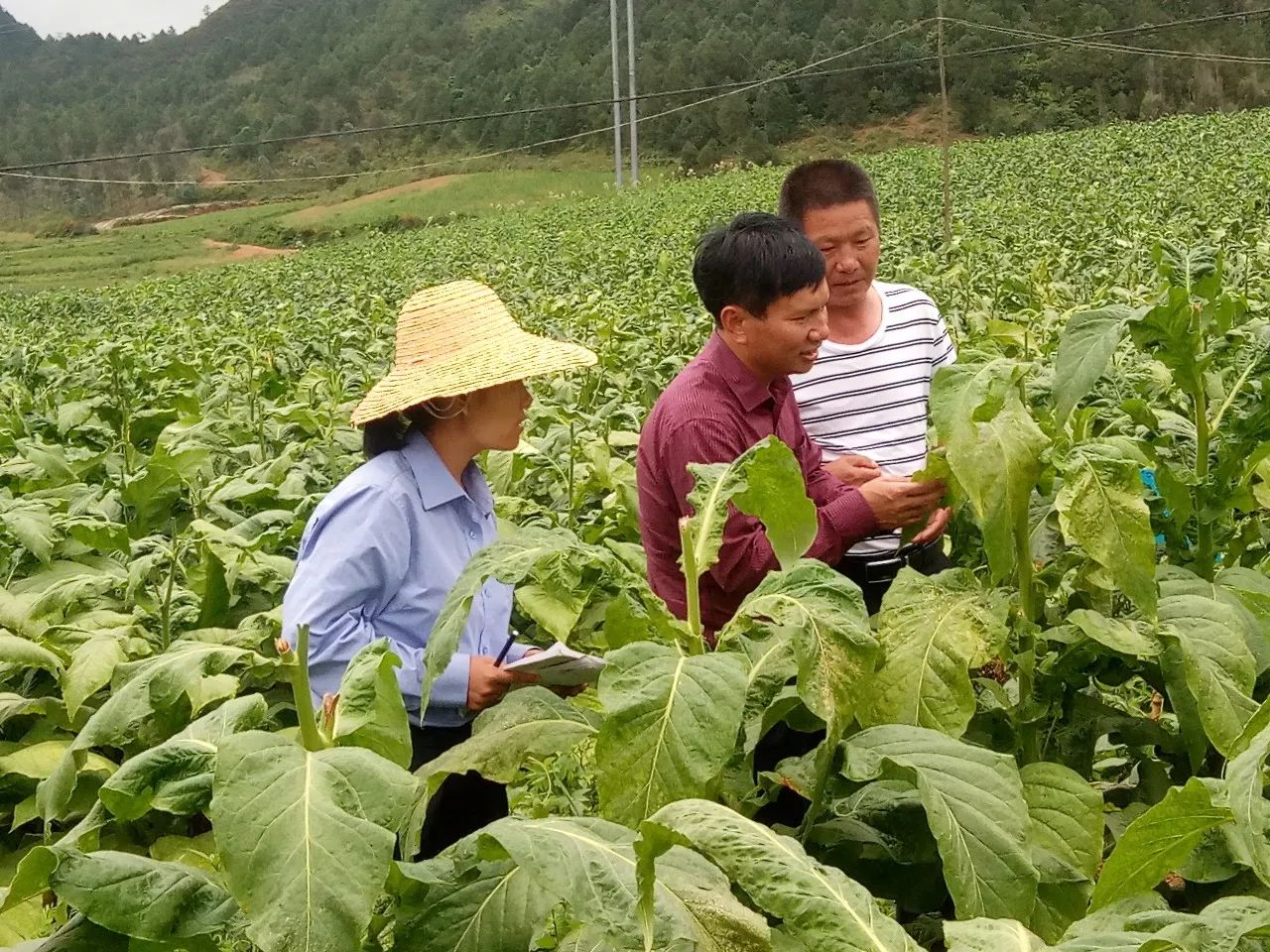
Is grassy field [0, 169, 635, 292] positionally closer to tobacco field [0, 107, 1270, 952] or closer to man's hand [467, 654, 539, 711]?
man's hand [467, 654, 539, 711]

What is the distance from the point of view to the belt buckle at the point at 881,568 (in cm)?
293

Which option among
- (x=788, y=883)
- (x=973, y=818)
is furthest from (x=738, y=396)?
(x=788, y=883)

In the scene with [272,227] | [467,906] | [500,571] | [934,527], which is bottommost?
[272,227]

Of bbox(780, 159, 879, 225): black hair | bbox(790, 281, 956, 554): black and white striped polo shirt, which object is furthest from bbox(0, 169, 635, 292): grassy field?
bbox(790, 281, 956, 554): black and white striped polo shirt

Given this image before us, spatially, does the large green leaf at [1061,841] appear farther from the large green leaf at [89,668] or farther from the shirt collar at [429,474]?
the large green leaf at [89,668]

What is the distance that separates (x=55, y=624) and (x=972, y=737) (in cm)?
220

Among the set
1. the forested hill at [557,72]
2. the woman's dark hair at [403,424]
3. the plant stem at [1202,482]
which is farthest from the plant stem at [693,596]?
the forested hill at [557,72]

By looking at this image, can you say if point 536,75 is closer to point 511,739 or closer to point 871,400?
point 871,400

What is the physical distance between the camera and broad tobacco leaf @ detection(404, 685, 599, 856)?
1.54m

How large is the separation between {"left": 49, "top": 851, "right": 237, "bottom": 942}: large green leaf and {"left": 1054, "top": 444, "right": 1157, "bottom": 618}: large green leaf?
104 centimetres

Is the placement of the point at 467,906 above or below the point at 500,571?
below

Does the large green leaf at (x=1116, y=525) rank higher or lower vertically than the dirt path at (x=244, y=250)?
higher

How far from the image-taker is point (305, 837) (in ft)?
3.60

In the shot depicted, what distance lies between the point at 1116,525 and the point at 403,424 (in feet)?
4.78
